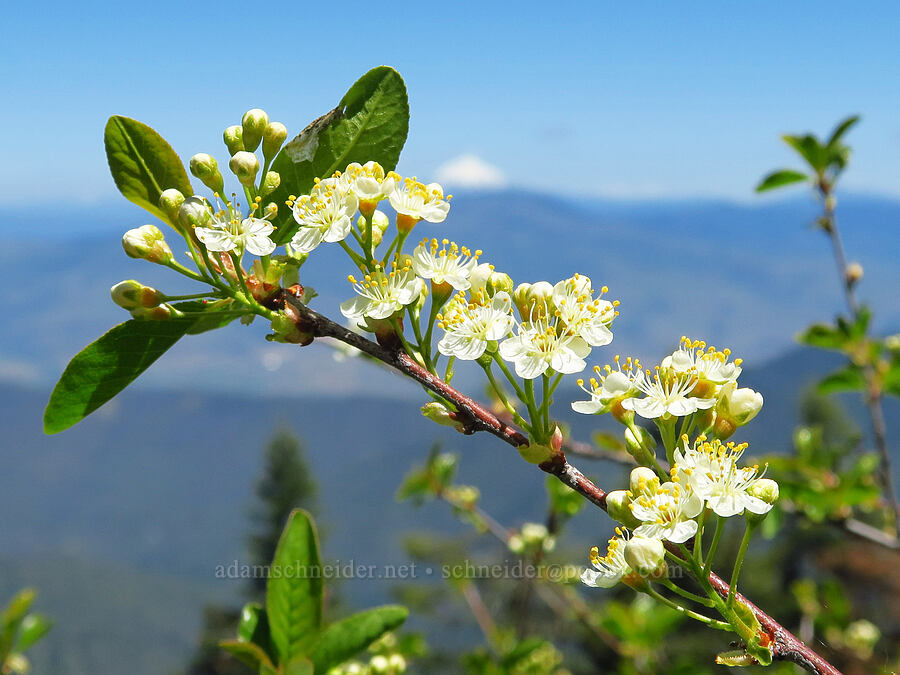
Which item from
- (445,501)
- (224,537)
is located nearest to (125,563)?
(224,537)

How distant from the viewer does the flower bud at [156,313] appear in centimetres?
125

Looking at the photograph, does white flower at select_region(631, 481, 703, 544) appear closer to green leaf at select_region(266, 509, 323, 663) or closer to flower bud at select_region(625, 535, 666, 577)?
flower bud at select_region(625, 535, 666, 577)

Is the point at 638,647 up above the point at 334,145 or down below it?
below

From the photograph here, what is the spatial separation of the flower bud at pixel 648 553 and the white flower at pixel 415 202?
2.16 feet

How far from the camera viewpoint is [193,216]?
1.24m

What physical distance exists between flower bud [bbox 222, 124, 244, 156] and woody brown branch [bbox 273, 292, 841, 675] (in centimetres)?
39

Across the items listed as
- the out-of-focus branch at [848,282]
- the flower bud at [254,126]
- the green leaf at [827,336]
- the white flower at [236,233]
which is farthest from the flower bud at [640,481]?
the green leaf at [827,336]

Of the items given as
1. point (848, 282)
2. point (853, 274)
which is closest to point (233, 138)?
point (848, 282)

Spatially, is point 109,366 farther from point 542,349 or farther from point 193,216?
point 542,349

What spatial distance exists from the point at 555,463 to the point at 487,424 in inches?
4.8

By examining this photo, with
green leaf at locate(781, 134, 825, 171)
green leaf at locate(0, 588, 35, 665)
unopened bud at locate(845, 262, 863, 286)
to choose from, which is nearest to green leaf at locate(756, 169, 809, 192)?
green leaf at locate(781, 134, 825, 171)

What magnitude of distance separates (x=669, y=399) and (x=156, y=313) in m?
0.90

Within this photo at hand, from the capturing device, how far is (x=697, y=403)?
1.20 metres

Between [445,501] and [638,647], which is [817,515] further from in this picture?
[445,501]
